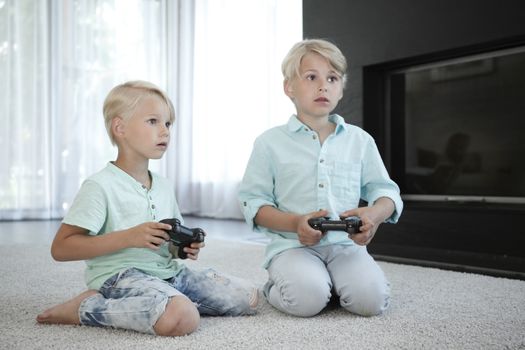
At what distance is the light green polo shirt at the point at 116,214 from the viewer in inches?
43.1

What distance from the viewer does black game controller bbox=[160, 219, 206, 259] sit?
103 cm

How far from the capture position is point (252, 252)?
2.22 meters

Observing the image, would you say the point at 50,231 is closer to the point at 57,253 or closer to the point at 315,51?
the point at 57,253

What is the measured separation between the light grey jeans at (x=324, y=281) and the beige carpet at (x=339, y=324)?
3 centimetres

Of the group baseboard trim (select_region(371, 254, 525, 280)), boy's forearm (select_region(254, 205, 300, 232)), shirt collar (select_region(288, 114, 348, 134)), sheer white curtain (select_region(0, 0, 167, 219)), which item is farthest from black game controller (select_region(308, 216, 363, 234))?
sheer white curtain (select_region(0, 0, 167, 219))

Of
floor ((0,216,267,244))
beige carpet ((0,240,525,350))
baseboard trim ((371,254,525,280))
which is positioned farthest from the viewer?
floor ((0,216,267,244))

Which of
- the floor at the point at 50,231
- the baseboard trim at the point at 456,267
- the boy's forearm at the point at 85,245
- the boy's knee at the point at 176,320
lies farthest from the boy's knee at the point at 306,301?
the floor at the point at 50,231

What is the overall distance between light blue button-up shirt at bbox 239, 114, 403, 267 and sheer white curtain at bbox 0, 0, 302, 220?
2.21 metres

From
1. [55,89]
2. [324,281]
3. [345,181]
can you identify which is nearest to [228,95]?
[55,89]

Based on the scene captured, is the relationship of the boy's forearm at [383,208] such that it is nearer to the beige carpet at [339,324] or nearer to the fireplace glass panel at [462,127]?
the beige carpet at [339,324]

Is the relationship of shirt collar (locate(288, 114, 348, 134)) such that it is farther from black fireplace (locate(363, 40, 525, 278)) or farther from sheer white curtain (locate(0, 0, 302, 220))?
sheer white curtain (locate(0, 0, 302, 220))

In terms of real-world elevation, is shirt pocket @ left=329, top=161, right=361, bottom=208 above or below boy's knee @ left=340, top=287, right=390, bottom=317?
above

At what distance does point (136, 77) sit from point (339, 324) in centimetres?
365

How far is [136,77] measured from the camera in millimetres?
4387
